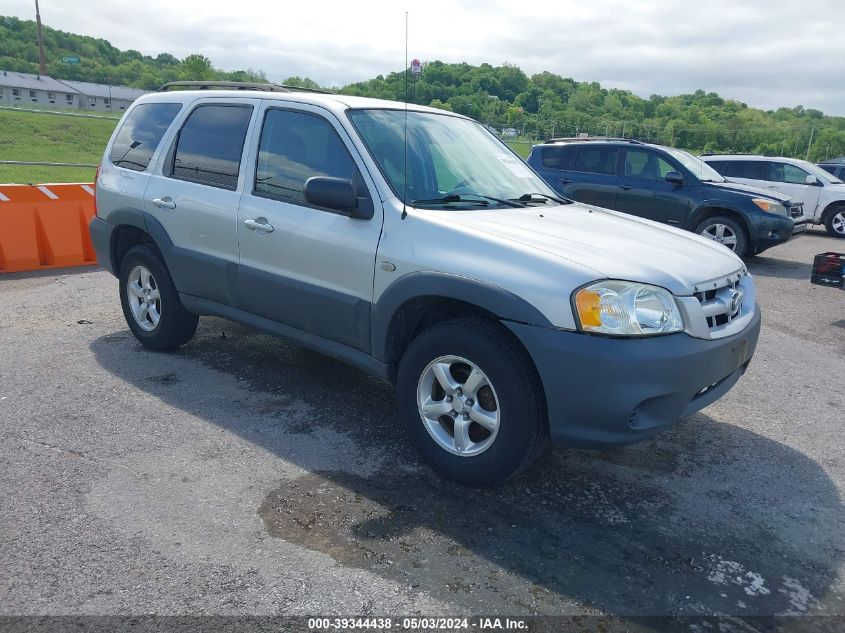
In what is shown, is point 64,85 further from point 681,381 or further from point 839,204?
point 681,381

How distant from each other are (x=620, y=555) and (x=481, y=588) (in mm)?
666

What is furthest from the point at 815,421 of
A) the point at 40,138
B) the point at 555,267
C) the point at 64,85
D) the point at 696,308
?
the point at 64,85

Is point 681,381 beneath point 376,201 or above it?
beneath

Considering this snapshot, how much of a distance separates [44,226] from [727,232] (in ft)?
31.1

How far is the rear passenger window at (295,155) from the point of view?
3.95 metres

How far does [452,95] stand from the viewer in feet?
16.8

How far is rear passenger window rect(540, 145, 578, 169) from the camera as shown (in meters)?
11.7

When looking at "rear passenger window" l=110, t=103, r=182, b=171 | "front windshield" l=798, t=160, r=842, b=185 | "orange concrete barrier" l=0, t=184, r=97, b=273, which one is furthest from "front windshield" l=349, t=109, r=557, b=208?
"front windshield" l=798, t=160, r=842, b=185

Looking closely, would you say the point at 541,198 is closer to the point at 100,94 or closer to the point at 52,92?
the point at 100,94

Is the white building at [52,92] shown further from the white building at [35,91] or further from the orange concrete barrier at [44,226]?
the orange concrete barrier at [44,226]

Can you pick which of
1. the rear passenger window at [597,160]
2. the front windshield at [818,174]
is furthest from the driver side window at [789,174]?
the rear passenger window at [597,160]

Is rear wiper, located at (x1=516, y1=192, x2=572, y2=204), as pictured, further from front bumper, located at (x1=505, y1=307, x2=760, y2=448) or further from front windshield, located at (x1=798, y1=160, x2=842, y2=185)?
front windshield, located at (x1=798, y1=160, x2=842, y2=185)

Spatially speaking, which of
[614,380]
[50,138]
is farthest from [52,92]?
[614,380]

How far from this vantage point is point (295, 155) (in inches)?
164
